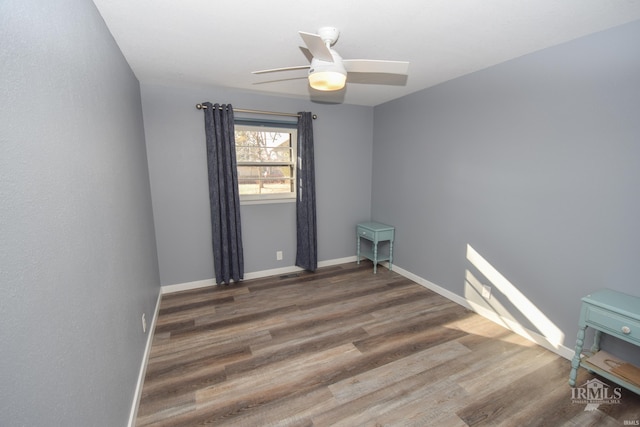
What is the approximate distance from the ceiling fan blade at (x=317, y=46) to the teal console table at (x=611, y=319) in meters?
2.27

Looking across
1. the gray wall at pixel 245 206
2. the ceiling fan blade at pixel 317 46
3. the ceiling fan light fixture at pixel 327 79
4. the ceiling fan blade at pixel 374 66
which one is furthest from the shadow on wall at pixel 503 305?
the ceiling fan blade at pixel 317 46

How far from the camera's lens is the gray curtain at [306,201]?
353cm

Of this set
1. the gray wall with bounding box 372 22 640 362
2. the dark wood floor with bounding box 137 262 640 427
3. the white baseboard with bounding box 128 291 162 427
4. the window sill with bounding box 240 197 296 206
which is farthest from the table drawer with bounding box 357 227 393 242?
the white baseboard with bounding box 128 291 162 427

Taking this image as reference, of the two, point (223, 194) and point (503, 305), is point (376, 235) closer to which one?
point (503, 305)

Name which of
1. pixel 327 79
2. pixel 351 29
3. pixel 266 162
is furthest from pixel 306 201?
pixel 351 29

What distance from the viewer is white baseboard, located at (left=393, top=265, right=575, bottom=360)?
2.15 meters

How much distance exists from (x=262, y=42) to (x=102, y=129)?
120 centimetres

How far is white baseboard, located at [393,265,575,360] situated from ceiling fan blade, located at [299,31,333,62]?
2690 mm

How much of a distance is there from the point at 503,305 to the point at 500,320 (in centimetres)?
17

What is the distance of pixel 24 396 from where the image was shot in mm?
682

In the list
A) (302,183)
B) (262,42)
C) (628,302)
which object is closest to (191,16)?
(262,42)

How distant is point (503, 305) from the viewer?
252cm

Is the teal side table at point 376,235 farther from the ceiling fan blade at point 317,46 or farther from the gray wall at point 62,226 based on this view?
the gray wall at point 62,226

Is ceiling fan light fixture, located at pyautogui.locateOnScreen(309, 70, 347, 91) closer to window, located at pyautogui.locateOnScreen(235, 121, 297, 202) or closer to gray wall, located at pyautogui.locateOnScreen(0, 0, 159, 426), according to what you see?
gray wall, located at pyautogui.locateOnScreen(0, 0, 159, 426)
